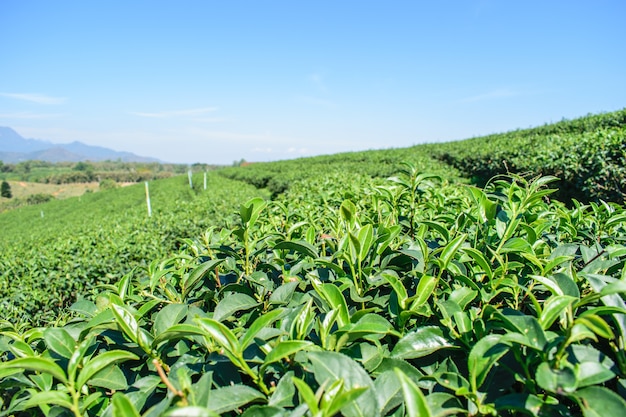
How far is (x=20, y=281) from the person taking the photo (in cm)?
599

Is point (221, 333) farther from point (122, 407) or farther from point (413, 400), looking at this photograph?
point (413, 400)

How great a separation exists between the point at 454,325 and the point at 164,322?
2.71 feet

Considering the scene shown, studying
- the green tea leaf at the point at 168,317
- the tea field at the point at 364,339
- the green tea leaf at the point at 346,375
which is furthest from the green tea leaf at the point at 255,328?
the green tea leaf at the point at 168,317

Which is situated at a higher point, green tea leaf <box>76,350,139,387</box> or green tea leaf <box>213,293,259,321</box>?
green tea leaf <box>213,293,259,321</box>

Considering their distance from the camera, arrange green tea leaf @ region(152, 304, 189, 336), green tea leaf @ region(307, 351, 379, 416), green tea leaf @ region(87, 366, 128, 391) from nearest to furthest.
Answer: green tea leaf @ region(307, 351, 379, 416) < green tea leaf @ region(87, 366, 128, 391) < green tea leaf @ region(152, 304, 189, 336)

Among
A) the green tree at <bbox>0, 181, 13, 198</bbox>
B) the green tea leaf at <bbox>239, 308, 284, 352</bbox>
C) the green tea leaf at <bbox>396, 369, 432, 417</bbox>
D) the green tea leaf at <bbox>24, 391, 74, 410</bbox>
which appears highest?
the green tea leaf at <bbox>239, 308, 284, 352</bbox>

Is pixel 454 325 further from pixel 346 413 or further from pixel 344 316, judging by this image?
pixel 346 413

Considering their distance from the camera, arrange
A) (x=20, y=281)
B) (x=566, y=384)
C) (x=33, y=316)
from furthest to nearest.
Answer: (x=20, y=281) → (x=33, y=316) → (x=566, y=384)

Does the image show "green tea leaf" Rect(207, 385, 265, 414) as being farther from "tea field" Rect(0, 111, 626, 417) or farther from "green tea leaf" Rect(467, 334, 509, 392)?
"green tea leaf" Rect(467, 334, 509, 392)

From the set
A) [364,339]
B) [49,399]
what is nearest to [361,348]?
[364,339]

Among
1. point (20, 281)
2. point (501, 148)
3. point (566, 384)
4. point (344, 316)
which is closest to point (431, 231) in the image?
point (344, 316)

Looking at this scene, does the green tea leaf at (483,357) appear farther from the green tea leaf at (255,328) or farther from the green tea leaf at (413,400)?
the green tea leaf at (255,328)

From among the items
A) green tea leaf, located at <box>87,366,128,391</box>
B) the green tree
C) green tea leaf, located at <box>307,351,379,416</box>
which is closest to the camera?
green tea leaf, located at <box>307,351,379,416</box>

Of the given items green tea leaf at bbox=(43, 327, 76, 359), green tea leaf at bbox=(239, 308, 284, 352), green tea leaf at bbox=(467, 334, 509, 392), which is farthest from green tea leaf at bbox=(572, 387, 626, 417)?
green tea leaf at bbox=(43, 327, 76, 359)
